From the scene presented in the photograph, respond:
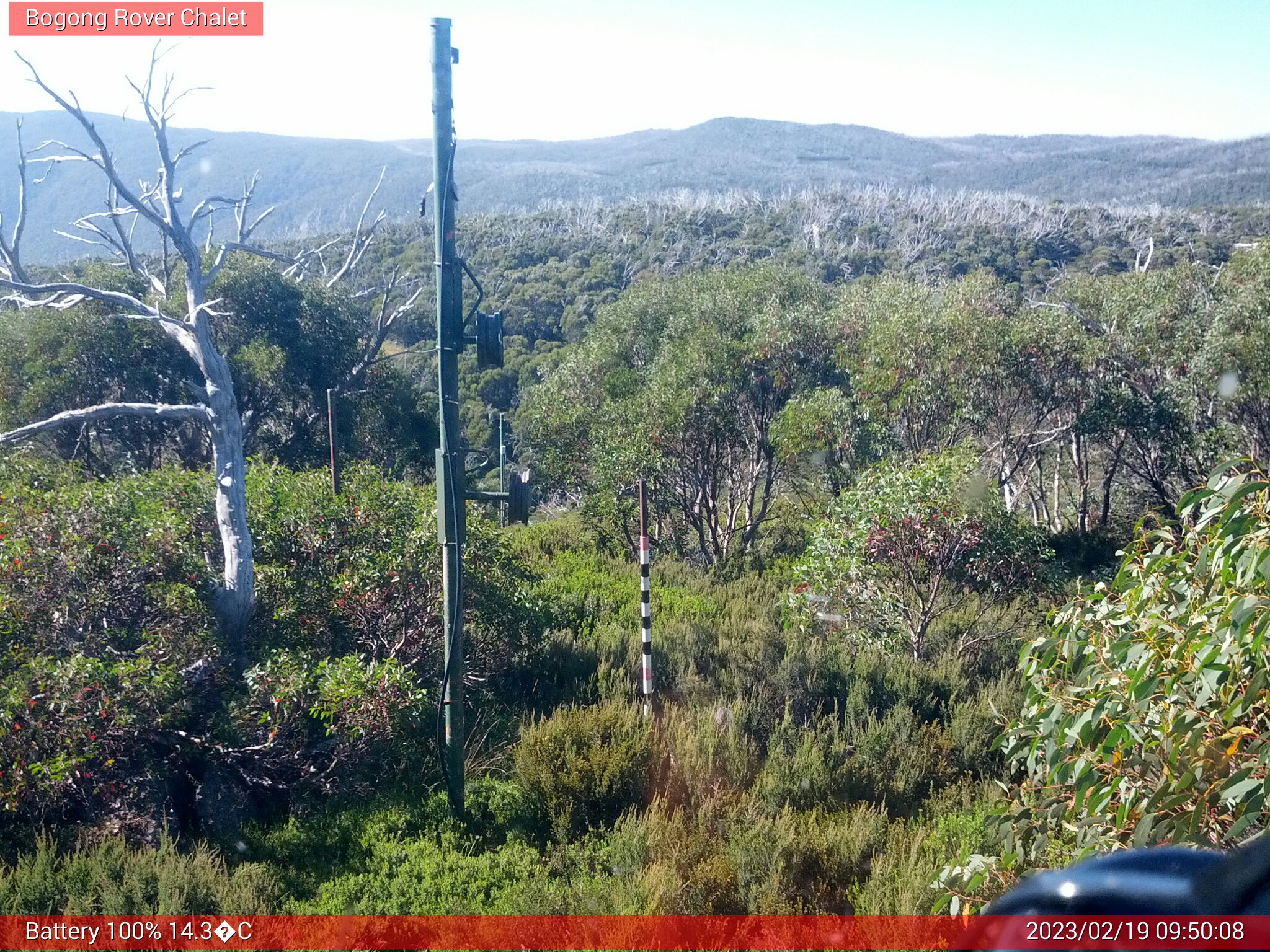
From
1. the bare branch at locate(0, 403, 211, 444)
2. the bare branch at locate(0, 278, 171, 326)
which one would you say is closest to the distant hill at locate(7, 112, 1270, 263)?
the bare branch at locate(0, 278, 171, 326)

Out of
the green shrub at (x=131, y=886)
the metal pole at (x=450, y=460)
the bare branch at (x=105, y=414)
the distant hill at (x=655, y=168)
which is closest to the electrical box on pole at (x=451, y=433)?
the metal pole at (x=450, y=460)

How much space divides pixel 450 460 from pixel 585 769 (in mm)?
2212

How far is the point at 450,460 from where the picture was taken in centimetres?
555

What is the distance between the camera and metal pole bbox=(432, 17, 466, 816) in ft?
18.2

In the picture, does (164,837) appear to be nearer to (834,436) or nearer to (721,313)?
(834,436)

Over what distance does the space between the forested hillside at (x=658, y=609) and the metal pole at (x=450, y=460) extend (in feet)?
1.86

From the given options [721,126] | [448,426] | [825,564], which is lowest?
[825,564]

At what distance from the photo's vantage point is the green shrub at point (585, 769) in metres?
5.70

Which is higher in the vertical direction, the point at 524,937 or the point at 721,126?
the point at 721,126

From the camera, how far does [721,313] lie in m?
15.5

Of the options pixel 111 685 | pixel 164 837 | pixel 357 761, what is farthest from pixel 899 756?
pixel 111 685

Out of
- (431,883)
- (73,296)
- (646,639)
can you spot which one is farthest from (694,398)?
(431,883)

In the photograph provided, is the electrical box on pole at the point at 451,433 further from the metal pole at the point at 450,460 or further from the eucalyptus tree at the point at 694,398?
the eucalyptus tree at the point at 694,398

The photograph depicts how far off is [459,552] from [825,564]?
4.28 meters
